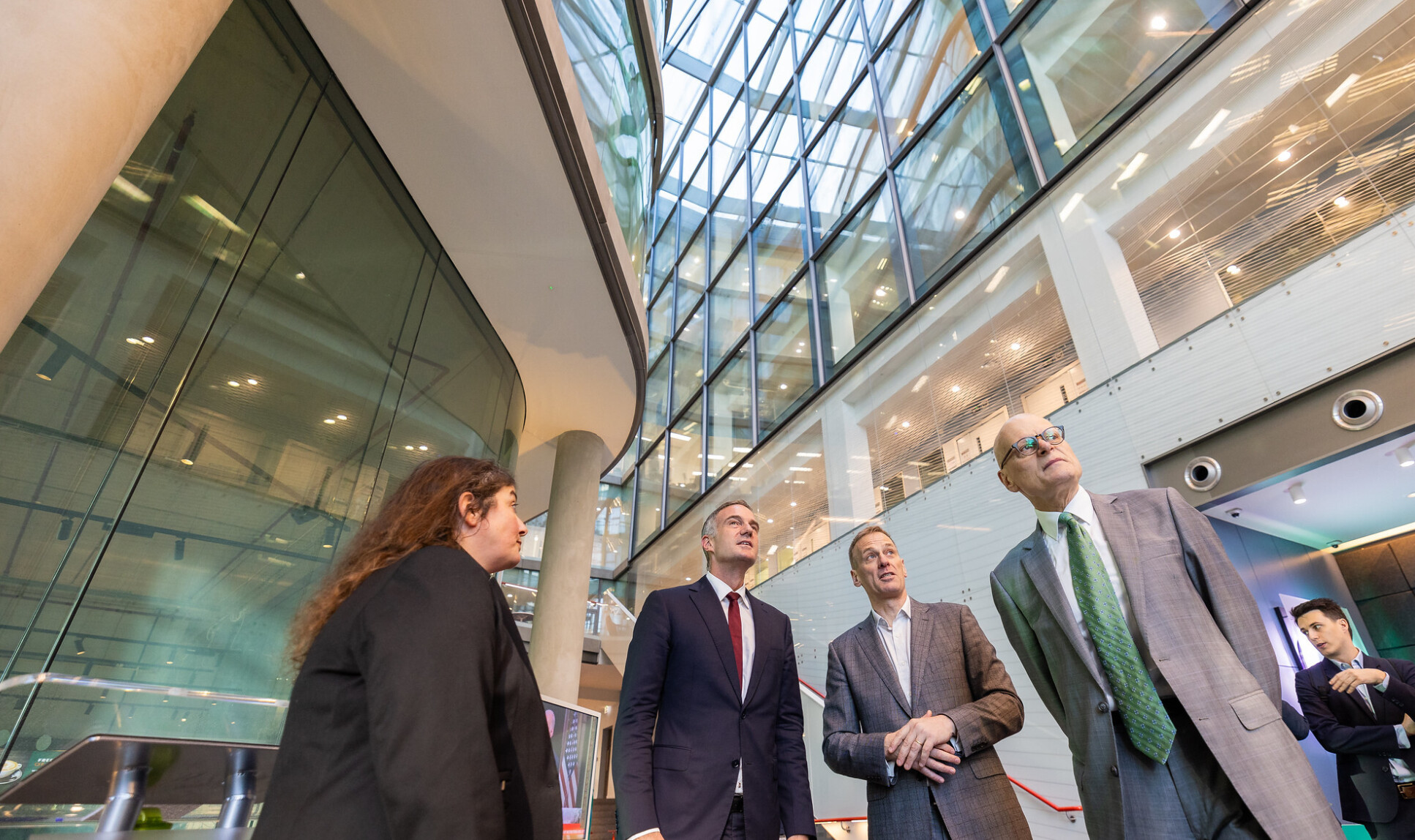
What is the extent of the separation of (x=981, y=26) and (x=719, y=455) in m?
7.40

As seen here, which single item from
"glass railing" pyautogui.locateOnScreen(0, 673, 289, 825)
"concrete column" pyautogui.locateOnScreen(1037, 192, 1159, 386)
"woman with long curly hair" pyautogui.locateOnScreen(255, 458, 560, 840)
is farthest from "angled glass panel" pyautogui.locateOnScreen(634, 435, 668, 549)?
"woman with long curly hair" pyautogui.locateOnScreen(255, 458, 560, 840)

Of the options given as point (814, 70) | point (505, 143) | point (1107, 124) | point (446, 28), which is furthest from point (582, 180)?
point (814, 70)

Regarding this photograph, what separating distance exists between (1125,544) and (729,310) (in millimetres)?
11905

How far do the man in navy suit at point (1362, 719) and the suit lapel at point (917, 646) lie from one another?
8.42ft

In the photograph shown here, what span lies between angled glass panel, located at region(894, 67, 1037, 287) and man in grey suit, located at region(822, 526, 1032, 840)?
216 inches

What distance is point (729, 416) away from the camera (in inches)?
485

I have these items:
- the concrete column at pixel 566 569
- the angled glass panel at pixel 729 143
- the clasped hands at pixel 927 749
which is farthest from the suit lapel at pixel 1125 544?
the angled glass panel at pixel 729 143

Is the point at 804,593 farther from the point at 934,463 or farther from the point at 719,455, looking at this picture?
the point at 719,455

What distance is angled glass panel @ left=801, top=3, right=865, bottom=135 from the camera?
11.0 meters

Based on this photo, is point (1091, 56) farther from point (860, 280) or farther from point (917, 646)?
point (917, 646)

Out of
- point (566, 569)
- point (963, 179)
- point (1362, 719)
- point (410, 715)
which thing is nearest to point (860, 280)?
point (963, 179)

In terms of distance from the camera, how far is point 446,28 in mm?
3688

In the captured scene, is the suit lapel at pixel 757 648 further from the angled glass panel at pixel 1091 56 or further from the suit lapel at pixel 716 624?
the angled glass panel at pixel 1091 56

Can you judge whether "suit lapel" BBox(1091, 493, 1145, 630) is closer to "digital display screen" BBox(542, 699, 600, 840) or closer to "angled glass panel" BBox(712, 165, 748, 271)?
"digital display screen" BBox(542, 699, 600, 840)
